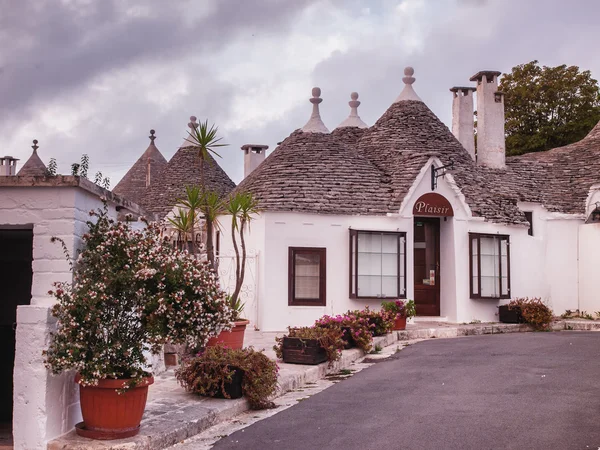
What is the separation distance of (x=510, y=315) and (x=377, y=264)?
4.05 metres

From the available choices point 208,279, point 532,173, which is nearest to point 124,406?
point 208,279

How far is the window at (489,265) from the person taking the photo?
18953mm

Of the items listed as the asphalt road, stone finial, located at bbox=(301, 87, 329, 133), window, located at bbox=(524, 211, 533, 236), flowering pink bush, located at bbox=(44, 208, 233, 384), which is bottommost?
the asphalt road

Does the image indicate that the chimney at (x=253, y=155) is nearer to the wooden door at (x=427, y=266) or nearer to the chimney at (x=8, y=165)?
the wooden door at (x=427, y=266)

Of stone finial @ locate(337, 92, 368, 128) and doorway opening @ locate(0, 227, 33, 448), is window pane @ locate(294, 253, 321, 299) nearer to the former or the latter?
stone finial @ locate(337, 92, 368, 128)

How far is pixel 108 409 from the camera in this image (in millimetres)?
6320

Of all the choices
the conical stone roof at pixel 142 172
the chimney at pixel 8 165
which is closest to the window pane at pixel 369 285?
the conical stone roof at pixel 142 172

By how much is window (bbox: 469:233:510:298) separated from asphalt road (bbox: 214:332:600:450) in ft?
20.8

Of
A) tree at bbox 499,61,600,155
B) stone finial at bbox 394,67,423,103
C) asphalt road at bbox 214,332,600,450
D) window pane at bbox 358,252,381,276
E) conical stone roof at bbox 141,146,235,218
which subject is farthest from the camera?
tree at bbox 499,61,600,155

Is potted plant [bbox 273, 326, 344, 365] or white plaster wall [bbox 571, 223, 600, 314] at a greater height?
white plaster wall [bbox 571, 223, 600, 314]

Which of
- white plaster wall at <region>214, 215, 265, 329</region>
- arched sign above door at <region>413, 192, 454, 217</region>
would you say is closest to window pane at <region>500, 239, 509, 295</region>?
arched sign above door at <region>413, 192, 454, 217</region>

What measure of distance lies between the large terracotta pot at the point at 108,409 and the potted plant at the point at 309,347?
5121mm

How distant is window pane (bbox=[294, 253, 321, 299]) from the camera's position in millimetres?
17938

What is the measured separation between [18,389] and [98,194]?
6.63 ft
